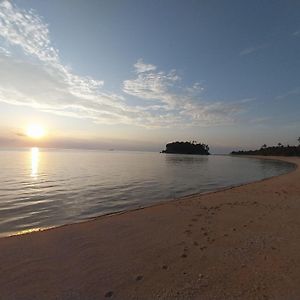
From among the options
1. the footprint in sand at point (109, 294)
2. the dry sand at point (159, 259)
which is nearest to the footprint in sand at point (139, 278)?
the dry sand at point (159, 259)

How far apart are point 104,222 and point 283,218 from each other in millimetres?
7051

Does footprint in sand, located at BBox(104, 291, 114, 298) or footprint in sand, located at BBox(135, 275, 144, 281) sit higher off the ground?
footprint in sand, located at BBox(135, 275, 144, 281)

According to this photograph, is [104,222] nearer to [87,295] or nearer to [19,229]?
[19,229]

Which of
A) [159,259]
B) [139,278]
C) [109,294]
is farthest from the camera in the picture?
[159,259]

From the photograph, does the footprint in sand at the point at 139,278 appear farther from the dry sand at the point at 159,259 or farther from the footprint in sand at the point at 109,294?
the footprint in sand at the point at 109,294

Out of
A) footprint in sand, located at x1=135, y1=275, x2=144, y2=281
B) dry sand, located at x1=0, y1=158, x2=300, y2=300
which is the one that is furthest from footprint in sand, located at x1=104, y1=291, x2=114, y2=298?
footprint in sand, located at x1=135, y1=275, x2=144, y2=281

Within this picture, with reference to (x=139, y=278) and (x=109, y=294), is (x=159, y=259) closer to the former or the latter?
(x=139, y=278)

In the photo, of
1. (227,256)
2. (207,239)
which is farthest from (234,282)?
(207,239)

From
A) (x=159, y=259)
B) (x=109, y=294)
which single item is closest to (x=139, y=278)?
(x=109, y=294)

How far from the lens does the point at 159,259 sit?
6426mm

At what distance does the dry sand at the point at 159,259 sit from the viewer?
4.96 meters

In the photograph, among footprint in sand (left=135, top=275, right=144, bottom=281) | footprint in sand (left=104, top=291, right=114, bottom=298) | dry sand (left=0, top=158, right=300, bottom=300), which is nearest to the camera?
footprint in sand (left=104, top=291, right=114, bottom=298)

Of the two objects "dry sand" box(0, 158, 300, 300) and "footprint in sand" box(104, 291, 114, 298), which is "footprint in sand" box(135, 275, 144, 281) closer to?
"dry sand" box(0, 158, 300, 300)

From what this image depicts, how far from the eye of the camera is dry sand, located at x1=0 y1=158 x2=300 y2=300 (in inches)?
195
